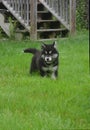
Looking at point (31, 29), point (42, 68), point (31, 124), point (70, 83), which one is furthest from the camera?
point (31, 29)

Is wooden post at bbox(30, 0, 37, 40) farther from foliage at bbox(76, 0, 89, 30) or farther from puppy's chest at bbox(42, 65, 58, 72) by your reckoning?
puppy's chest at bbox(42, 65, 58, 72)

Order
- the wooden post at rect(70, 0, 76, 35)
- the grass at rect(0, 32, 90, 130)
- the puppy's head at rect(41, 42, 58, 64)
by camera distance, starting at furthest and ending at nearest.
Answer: the wooden post at rect(70, 0, 76, 35), the puppy's head at rect(41, 42, 58, 64), the grass at rect(0, 32, 90, 130)

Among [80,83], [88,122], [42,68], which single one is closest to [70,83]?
[80,83]

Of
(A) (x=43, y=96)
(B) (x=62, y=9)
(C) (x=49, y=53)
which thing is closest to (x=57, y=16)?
(B) (x=62, y=9)

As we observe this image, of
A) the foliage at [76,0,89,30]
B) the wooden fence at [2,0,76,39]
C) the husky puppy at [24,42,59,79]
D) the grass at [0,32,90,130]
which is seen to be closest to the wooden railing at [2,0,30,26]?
the wooden fence at [2,0,76,39]

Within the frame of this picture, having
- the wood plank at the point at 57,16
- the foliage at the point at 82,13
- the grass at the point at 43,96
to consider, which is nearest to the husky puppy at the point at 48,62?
the grass at the point at 43,96

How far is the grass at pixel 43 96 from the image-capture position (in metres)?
6.25

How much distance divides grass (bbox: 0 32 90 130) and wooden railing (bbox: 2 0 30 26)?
3.99 m

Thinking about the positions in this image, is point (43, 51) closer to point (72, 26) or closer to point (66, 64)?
point (66, 64)

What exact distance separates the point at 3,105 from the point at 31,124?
3.77 feet

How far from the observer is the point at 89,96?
7.46 meters

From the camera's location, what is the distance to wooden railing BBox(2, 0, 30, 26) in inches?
640

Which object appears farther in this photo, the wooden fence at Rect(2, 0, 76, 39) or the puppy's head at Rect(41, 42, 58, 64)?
the wooden fence at Rect(2, 0, 76, 39)

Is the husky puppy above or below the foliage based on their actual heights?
above
